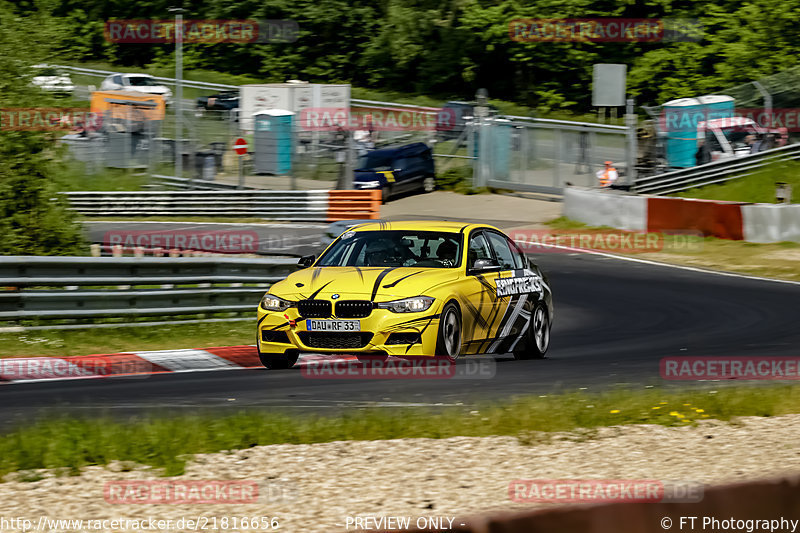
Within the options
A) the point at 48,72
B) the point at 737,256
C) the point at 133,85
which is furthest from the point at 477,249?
the point at 133,85

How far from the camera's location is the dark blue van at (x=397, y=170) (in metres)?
33.7

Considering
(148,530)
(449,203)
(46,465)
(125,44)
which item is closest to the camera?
(148,530)

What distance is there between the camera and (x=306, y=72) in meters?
61.0

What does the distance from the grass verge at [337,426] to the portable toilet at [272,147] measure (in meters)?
23.4

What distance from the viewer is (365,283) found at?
35.2 feet

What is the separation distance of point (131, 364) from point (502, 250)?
4.02 metres

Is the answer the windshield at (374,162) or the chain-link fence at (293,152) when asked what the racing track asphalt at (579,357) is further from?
the windshield at (374,162)

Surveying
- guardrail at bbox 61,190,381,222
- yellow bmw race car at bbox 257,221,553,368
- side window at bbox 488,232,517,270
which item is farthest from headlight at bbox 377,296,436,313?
guardrail at bbox 61,190,381,222

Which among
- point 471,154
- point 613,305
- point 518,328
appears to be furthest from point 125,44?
point 518,328

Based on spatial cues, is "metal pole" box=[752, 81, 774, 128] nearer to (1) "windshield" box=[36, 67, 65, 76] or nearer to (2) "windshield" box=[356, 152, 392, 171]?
(2) "windshield" box=[356, 152, 392, 171]

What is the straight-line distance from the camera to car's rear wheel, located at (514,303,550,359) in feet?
40.6

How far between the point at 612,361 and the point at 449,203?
71.8 feet

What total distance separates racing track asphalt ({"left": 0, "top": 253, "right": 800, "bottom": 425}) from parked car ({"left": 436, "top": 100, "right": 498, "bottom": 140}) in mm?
14783

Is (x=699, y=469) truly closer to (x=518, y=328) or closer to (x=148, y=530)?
(x=148, y=530)
